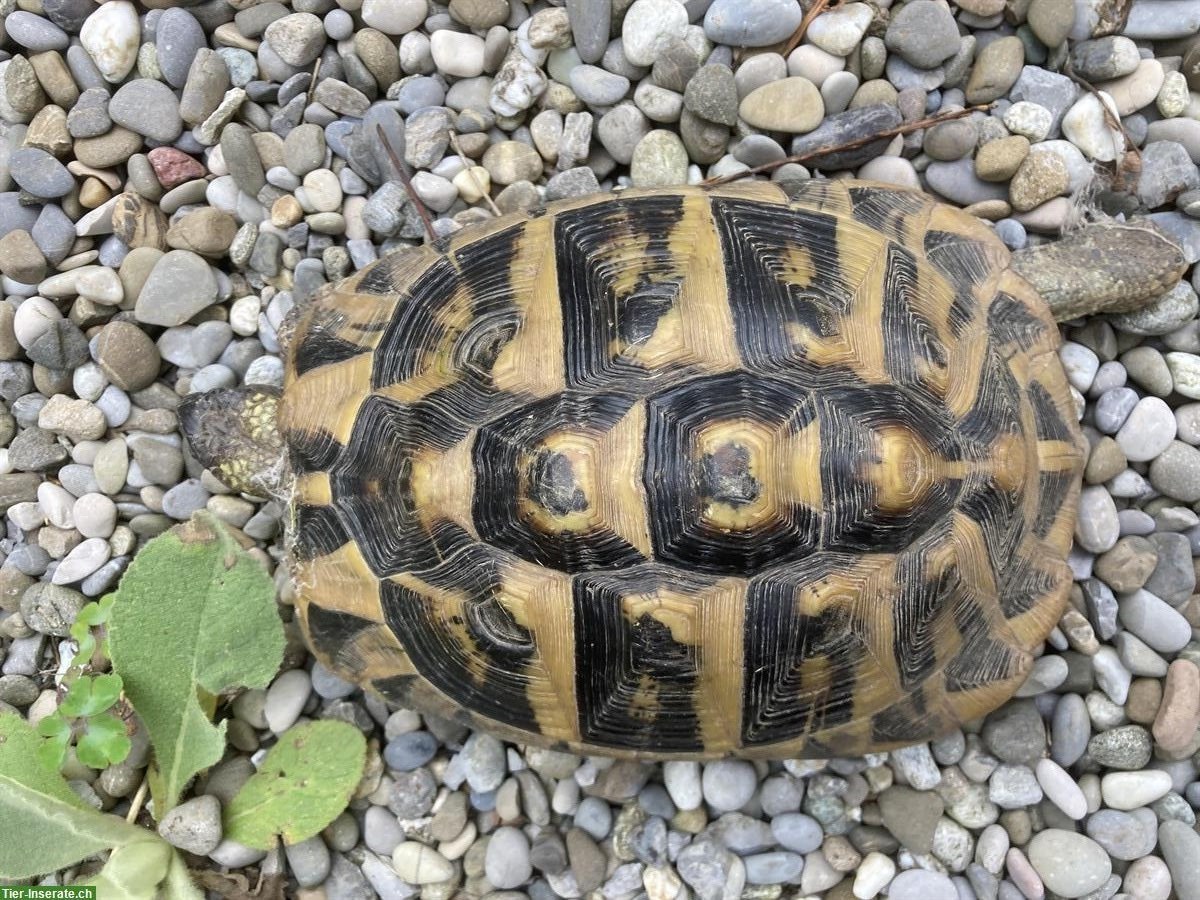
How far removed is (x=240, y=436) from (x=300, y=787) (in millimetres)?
822

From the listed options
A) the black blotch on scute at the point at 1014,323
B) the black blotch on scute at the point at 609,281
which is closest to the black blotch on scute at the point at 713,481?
the black blotch on scute at the point at 609,281

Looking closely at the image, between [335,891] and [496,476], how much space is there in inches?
48.5

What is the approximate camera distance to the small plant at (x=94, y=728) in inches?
73.7

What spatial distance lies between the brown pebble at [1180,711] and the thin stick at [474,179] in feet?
6.41

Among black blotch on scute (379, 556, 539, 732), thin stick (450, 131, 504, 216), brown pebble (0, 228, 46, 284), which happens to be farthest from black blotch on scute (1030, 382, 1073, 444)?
brown pebble (0, 228, 46, 284)

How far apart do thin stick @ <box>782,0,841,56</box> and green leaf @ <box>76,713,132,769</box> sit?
225 cm

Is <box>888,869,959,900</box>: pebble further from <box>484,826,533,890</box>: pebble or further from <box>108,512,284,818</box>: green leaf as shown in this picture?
<box>108,512,284,818</box>: green leaf

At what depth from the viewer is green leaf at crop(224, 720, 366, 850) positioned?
6.53ft

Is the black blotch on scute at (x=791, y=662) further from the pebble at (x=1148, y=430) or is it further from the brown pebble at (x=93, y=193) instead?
the brown pebble at (x=93, y=193)

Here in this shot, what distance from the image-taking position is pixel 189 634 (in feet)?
6.45

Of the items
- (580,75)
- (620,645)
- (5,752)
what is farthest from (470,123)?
(5,752)

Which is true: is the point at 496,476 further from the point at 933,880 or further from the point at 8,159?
the point at 8,159

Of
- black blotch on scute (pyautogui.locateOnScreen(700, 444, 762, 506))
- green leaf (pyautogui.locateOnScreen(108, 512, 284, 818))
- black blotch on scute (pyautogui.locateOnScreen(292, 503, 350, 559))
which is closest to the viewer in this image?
black blotch on scute (pyautogui.locateOnScreen(700, 444, 762, 506))

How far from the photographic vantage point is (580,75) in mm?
2178
